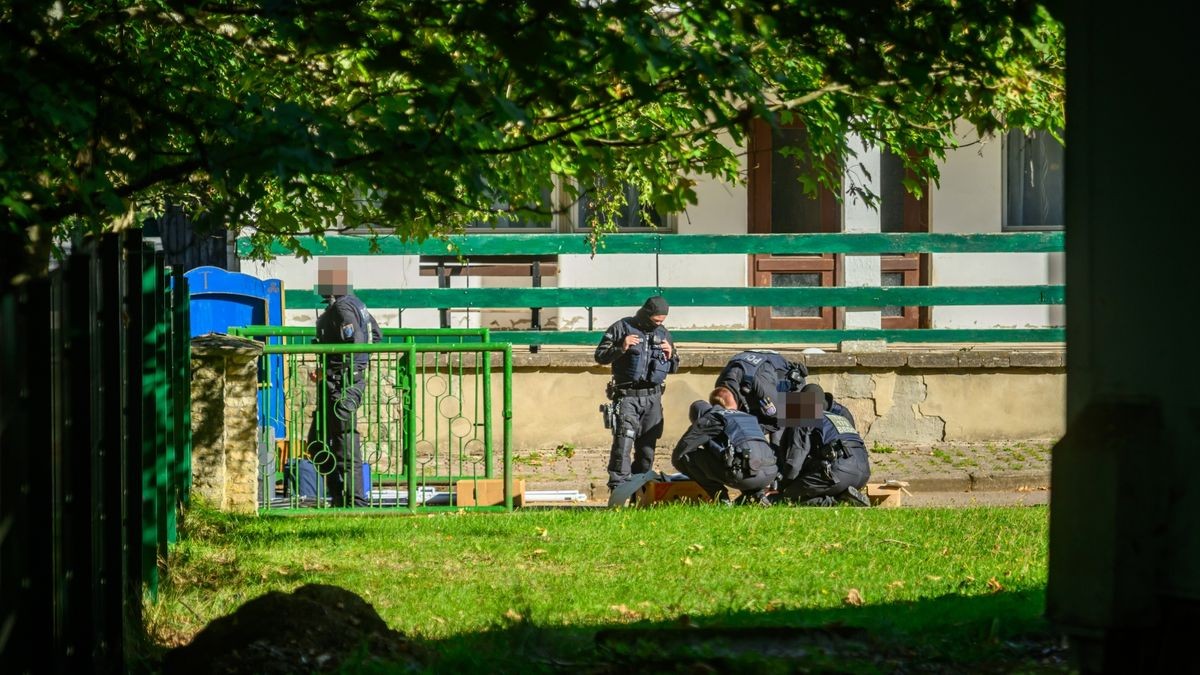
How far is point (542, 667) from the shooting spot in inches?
186

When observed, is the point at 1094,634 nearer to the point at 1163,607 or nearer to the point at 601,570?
the point at 1163,607

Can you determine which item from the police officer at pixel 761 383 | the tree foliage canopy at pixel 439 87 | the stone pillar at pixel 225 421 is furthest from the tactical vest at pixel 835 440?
the tree foliage canopy at pixel 439 87

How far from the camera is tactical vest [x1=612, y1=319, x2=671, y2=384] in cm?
1353

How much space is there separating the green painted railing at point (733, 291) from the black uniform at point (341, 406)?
3.41 metres

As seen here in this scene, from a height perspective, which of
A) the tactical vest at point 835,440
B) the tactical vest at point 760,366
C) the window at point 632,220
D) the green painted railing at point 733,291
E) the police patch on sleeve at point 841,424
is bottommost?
the tactical vest at point 835,440

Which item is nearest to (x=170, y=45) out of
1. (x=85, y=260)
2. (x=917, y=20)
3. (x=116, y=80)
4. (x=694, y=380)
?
(x=116, y=80)

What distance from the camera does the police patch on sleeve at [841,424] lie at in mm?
11492

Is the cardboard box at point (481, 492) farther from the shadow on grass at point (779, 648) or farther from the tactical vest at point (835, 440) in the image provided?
the shadow on grass at point (779, 648)

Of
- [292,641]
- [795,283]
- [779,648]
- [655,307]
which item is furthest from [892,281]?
[292,641]

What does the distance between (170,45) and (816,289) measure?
9.91m

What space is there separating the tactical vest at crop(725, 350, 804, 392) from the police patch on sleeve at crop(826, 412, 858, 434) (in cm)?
37

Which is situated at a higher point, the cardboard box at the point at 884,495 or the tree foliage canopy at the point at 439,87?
the tree foliage canopy at the point at 439,87

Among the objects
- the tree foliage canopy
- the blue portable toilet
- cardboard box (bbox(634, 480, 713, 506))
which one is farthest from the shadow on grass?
the blue portable toilet

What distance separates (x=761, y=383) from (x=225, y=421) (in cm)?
425
